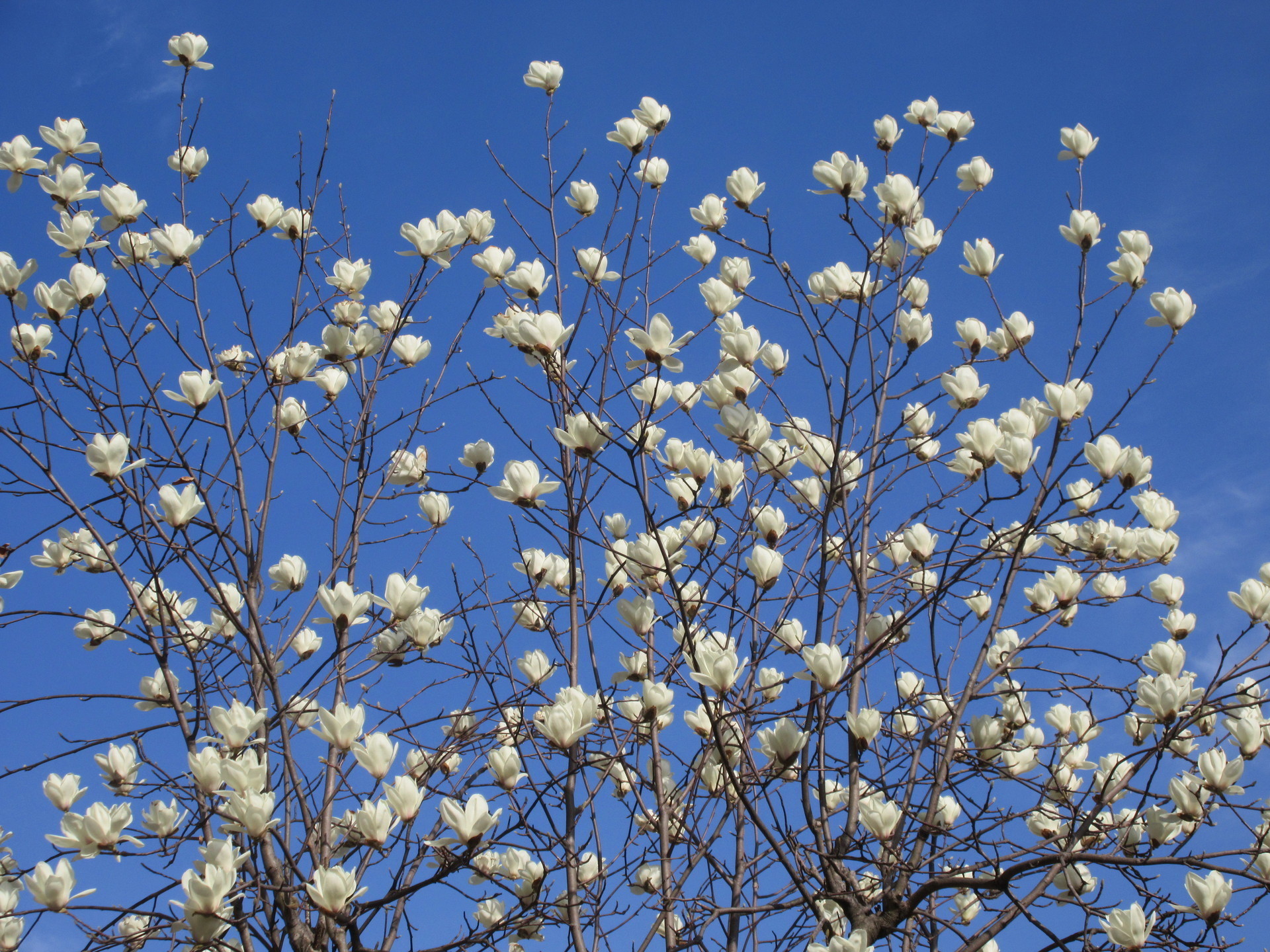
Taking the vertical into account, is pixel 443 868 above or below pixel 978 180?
below

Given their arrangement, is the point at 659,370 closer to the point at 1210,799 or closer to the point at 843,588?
the point at 843,588

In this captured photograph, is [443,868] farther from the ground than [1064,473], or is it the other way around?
[1064,473]

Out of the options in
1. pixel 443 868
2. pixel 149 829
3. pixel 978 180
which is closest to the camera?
pixel 443 868

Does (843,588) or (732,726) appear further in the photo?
(843,588)

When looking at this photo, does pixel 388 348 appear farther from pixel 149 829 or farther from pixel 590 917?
pixel 590 917

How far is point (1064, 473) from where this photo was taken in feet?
8.59

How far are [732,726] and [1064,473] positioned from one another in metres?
1.07

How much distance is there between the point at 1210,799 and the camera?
267 cm

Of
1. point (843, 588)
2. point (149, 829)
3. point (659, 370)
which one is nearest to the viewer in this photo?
point (659, 370)

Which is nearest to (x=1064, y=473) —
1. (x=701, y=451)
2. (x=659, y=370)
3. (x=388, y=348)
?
(x=701, y=451)

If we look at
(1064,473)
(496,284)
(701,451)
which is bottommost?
(1064,473)

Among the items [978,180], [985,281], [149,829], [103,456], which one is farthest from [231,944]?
[978,180]

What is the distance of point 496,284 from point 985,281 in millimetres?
1447

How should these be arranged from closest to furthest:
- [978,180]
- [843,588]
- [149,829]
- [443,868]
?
[443,868] < [149,829] < [843,588] < [978,180]
